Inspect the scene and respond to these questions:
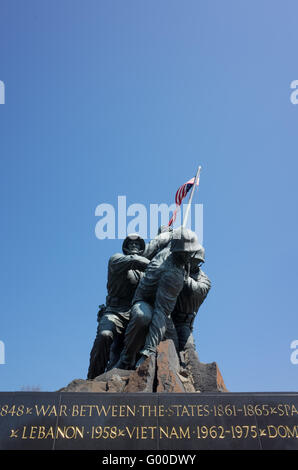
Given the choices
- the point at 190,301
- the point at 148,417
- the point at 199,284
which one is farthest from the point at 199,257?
the point at 148,417

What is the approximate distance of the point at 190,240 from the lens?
8172 mm

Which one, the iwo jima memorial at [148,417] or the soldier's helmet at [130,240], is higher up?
the soldier's helmet at [130,240]

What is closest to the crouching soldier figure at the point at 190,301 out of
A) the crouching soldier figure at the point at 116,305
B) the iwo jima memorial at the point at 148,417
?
the crouching soldier figure at the point at 116,305

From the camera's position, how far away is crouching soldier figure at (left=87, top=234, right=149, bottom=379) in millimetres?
8766

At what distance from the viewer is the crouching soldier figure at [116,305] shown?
8.77 meters

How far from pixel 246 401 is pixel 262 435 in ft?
1.57

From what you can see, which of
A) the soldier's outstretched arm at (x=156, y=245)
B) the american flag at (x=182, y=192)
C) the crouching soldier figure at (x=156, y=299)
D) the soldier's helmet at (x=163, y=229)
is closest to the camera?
the crouching soldier figure at (x=156, y=299)

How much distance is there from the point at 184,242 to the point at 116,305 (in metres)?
2.44

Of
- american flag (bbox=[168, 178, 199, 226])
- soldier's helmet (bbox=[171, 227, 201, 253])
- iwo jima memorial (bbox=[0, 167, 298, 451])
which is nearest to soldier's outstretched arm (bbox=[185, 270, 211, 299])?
soldier's helmet (bbox=[171, 227, 201, 253])

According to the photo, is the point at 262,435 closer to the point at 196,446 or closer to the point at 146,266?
the point at 196,446

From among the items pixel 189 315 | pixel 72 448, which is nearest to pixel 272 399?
pixel 72 448

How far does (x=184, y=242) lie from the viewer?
321 inches

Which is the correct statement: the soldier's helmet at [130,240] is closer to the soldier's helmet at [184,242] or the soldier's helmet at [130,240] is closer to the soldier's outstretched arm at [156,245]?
the soldier's outstretched arm at [156,245]

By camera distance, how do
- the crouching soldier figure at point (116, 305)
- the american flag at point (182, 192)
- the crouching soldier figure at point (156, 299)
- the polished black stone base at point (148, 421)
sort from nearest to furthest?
the polished black stone base at point (148, 421) → the crouching soldier figure at point (156, 299) → the crouching soldier figure at point (116, 305) → the american flag at point (182, 192)
